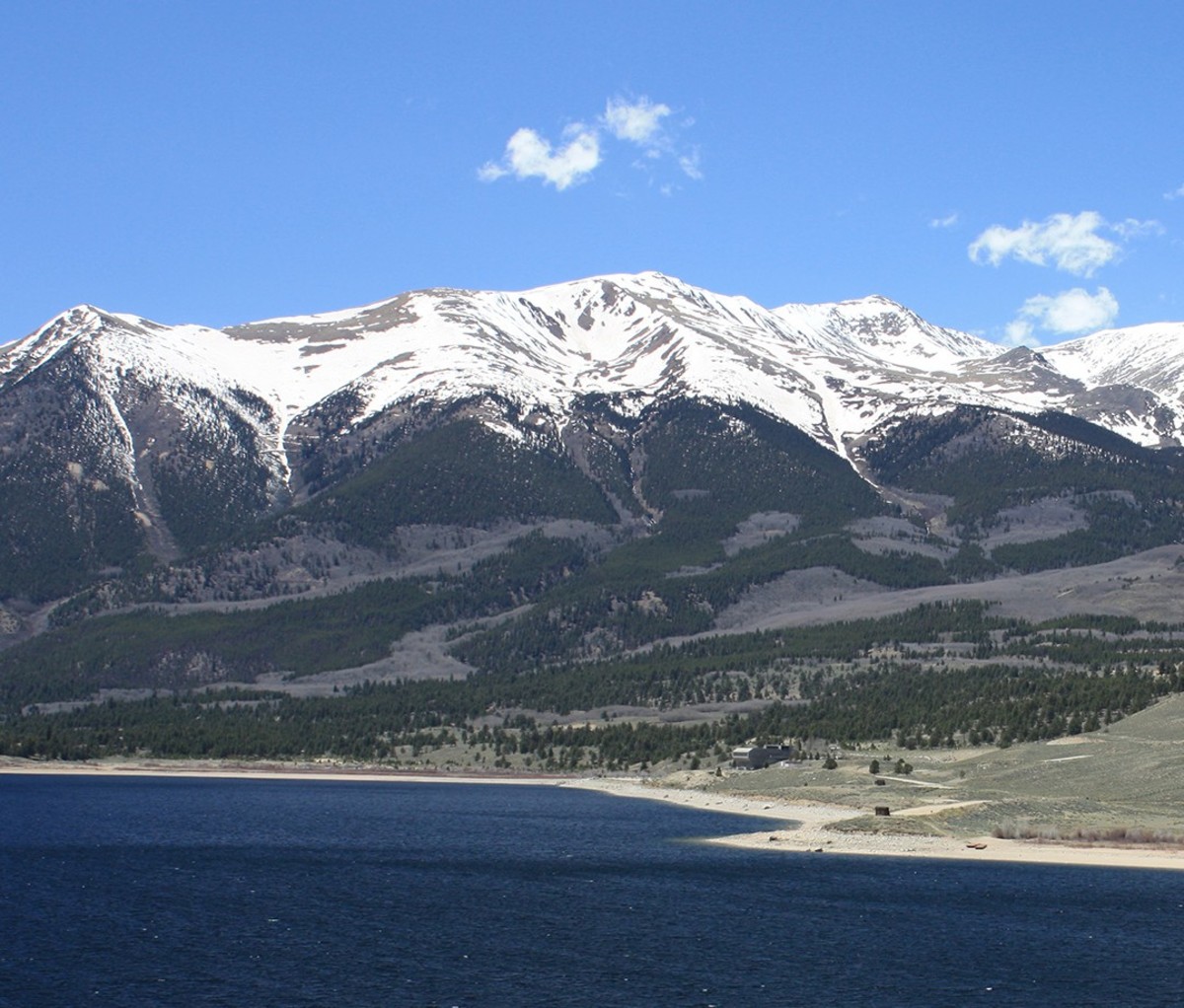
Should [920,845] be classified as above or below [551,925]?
above

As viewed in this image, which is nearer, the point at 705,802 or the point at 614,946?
the point at 614,946

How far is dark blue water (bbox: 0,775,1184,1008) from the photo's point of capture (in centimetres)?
7775

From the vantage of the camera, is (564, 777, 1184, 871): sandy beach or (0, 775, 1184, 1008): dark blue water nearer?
(0, 775, 1184, 1008): dark blue water

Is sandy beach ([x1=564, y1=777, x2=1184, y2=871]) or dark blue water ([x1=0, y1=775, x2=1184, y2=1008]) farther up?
sandy beach ([x1=564, y1=777, x2=1184, y2=871])

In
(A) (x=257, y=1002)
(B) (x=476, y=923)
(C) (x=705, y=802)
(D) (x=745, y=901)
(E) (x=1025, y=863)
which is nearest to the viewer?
(A) (x=257, y=1002)

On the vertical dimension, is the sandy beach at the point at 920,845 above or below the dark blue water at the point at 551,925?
above

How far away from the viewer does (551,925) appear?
9562cm

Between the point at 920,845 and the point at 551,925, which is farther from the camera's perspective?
the point at 920,845

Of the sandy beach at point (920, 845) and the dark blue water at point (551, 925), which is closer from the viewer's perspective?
the dark blue water at point (551, 925)

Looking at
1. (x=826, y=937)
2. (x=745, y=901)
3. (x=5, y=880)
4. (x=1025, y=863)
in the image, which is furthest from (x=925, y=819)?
(x=5, y=880)

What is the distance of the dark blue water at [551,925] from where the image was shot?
7775 cm

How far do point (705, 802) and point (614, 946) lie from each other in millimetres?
96944

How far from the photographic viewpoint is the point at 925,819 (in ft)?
466

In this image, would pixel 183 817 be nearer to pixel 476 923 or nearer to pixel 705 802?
pixel 705 802
